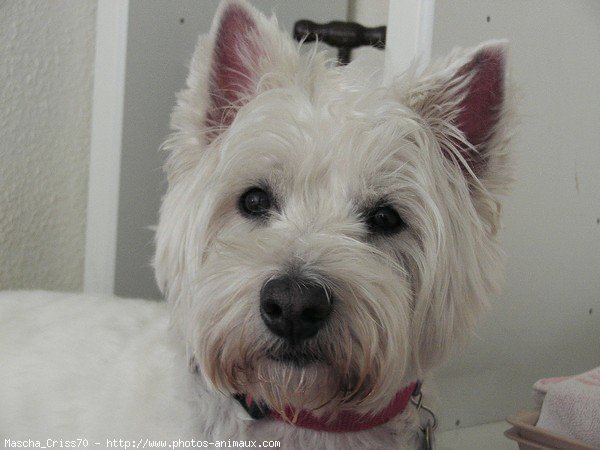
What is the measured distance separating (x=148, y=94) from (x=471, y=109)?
3.93 ft

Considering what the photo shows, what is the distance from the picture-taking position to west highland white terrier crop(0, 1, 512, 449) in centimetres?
105

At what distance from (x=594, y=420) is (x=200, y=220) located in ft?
2.79

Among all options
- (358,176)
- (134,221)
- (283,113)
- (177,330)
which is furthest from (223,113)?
(134,221)

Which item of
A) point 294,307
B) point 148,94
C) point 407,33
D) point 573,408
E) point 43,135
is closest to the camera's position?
point 294,307

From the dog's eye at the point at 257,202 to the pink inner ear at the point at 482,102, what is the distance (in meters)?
0.39

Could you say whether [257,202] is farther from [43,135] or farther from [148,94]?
[43,135]

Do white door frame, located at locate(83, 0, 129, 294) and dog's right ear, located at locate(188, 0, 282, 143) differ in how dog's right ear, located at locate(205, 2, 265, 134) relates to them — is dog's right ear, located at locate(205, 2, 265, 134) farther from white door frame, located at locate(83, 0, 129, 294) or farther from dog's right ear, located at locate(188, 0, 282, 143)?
white door frame, located at locate(83, 0, 129, 294)

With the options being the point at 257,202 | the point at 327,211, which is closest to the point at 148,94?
the point at 257,202

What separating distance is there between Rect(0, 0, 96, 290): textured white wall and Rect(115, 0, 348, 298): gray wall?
0.28 meters

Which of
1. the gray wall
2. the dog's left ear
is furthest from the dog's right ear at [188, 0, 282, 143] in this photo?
the gray wall

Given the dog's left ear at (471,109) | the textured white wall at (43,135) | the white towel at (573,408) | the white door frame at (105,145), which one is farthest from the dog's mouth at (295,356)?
the textured white wall at (43,135)

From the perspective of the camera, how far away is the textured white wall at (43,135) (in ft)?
7.32

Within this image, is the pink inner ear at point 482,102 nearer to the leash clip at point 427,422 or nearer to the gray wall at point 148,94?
the leash clip at point 427,422

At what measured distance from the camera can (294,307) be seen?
0.95m
